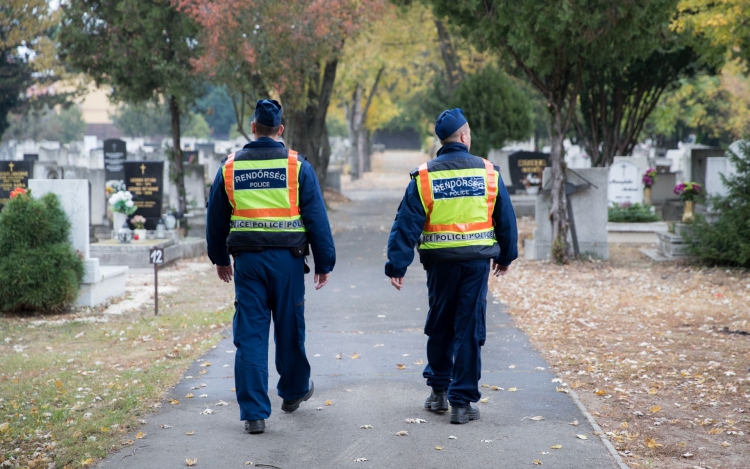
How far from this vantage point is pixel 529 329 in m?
9.00

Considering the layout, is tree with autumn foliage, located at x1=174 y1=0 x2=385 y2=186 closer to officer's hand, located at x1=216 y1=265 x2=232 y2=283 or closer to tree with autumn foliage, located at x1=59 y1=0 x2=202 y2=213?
tree with autumn foliage, located at x1=59 y1=0 x2=202 y2=213

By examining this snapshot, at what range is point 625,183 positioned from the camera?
19109mm

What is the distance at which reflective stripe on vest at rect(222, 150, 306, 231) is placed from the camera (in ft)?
18.2

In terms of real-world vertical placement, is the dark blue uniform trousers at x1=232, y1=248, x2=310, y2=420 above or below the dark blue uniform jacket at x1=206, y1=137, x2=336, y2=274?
below

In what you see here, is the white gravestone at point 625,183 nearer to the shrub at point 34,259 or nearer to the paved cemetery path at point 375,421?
the paved cemetery path at point 375,421

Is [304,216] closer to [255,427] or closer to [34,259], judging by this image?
[255,427]

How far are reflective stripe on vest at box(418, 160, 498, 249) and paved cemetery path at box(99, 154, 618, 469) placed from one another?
1.19 meters

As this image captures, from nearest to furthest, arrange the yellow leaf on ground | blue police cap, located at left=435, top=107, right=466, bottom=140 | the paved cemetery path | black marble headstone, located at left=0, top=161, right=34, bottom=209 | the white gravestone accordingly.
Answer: the paved cemetery path < the yellow leaf on ground < blue police cap, located at left=435, top=107, right=466, bottom=140 < black marble headstone, located at left=0, top=161, right=34, bottom=209 < the white gravestone

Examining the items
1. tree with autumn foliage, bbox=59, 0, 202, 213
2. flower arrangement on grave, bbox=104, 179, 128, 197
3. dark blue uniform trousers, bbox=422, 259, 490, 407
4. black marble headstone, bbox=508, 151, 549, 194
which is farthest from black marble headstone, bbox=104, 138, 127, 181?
dark blue uniform trousers, bbox=422, 259, 490, 407

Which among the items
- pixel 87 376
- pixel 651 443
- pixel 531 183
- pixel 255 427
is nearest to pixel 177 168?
pixel 531 183

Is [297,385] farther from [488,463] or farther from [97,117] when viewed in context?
[97,117]

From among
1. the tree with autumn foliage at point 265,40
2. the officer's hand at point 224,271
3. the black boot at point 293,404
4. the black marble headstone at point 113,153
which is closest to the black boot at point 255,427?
the black boot at point 293,404

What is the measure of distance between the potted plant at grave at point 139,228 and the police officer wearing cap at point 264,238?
1124 centimetres

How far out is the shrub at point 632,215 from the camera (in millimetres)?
17969
